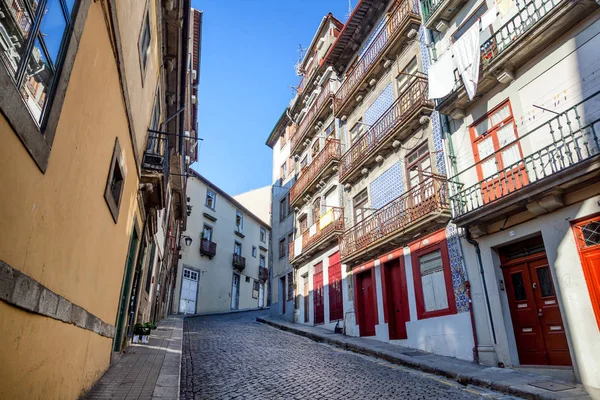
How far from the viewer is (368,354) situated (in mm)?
10172

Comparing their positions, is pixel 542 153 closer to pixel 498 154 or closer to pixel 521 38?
pixel 498 154

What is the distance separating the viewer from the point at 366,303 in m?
13.5

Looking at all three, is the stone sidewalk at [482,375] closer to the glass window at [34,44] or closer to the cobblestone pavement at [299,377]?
the cobblestone pavement at [299,377]

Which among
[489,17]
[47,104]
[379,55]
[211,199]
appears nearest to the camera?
[47,104]

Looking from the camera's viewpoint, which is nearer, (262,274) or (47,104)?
(47,104)

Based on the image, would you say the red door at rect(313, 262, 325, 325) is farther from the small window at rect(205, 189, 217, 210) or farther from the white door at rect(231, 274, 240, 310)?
the white door at rect(231, 274, 240, 310)

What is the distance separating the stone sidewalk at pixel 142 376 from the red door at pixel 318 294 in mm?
8789

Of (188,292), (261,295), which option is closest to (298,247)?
(188,292)

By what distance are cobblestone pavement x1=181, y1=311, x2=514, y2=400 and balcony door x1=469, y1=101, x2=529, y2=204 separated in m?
4.08

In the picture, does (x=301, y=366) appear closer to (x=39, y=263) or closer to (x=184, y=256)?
(x=39, y=263)

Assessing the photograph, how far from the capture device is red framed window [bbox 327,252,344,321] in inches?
602

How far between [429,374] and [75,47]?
772 cm

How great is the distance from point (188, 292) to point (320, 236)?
43.4ft

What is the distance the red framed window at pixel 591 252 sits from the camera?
6383 mm
